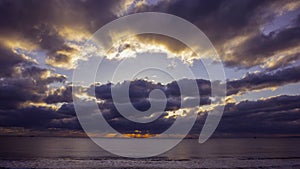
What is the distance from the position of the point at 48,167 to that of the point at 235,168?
Answer: 4310 centimetres

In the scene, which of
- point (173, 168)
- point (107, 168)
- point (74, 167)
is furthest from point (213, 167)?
point (74, 167)

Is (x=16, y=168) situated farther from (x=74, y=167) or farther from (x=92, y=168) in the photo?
(x=92, y=168)

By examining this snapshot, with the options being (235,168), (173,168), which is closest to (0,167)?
(173,168)

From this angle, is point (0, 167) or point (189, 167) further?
point (189, 167)

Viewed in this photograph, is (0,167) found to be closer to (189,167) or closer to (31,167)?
(31,167)

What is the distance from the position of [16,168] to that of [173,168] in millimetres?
34572

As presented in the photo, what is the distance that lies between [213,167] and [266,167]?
13.1 m

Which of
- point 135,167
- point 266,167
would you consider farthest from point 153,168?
point 266,167

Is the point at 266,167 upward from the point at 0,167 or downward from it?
downward

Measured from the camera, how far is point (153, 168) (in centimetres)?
6209

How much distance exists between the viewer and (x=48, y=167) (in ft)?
204

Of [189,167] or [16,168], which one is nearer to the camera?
[16,168]

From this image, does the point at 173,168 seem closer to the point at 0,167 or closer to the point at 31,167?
the point at 31,167

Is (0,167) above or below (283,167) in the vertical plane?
above
